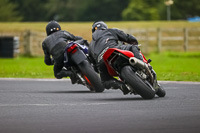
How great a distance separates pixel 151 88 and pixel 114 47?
1.12m

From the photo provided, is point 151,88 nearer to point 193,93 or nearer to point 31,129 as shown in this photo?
point 193,93

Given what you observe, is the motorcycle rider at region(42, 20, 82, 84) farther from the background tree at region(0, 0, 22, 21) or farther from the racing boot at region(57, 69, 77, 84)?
the background tree at region(0, 0, 22, 21)

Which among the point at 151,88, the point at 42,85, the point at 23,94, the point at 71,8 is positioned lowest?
the point at 71,8

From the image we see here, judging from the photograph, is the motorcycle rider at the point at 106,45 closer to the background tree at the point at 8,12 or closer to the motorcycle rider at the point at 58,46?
the motorcycle rider at the point at 58,46

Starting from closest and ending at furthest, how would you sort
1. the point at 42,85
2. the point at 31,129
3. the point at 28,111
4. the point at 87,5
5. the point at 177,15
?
the point at 31,129 → the point at 28,111 → the point at 42,85 → the point at 177,15 → the point at 87,5

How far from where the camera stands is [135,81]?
37.7 ft

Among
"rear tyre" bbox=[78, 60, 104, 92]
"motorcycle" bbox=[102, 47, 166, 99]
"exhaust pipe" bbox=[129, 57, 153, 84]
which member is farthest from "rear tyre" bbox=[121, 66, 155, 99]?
"rear tyre" bbox=[78, 60, 104, 92]

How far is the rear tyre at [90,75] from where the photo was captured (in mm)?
13708

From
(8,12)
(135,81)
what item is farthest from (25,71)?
(8,12)

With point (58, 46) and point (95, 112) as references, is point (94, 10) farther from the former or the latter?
point (95, 112)

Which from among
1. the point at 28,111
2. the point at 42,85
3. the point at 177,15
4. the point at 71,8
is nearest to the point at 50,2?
the point at 71,8

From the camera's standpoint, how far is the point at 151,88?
11.7m

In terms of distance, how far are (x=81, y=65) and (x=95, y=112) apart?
3.90 metres

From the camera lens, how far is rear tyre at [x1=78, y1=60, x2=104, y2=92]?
13.7 meters
